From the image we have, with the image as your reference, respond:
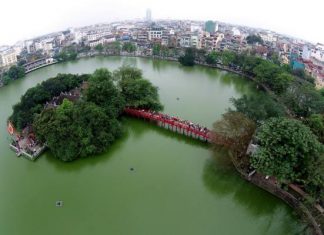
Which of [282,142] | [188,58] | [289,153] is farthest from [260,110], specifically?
[188,58]

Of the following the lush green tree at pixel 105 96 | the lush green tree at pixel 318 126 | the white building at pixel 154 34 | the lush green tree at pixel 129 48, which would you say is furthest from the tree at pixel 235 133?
the white building at pixel 154 34

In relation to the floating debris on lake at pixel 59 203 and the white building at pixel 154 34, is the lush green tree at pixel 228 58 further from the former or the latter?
the floating debris on lake at pixel 59 203

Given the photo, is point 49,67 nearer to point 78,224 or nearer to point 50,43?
point 50,43

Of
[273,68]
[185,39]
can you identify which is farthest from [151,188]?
[185,39]

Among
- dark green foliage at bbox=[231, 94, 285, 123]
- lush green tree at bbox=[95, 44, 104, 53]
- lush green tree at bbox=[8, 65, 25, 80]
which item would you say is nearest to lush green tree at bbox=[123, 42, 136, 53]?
lush green tree at bbox=[95, 44, 104, 53]

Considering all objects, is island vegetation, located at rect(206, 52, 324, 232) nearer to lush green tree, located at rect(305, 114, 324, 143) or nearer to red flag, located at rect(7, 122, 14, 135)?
lush green tree, located at rect(305, 114, 324, 143)

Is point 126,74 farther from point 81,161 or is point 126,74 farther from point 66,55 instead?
point 66,55
